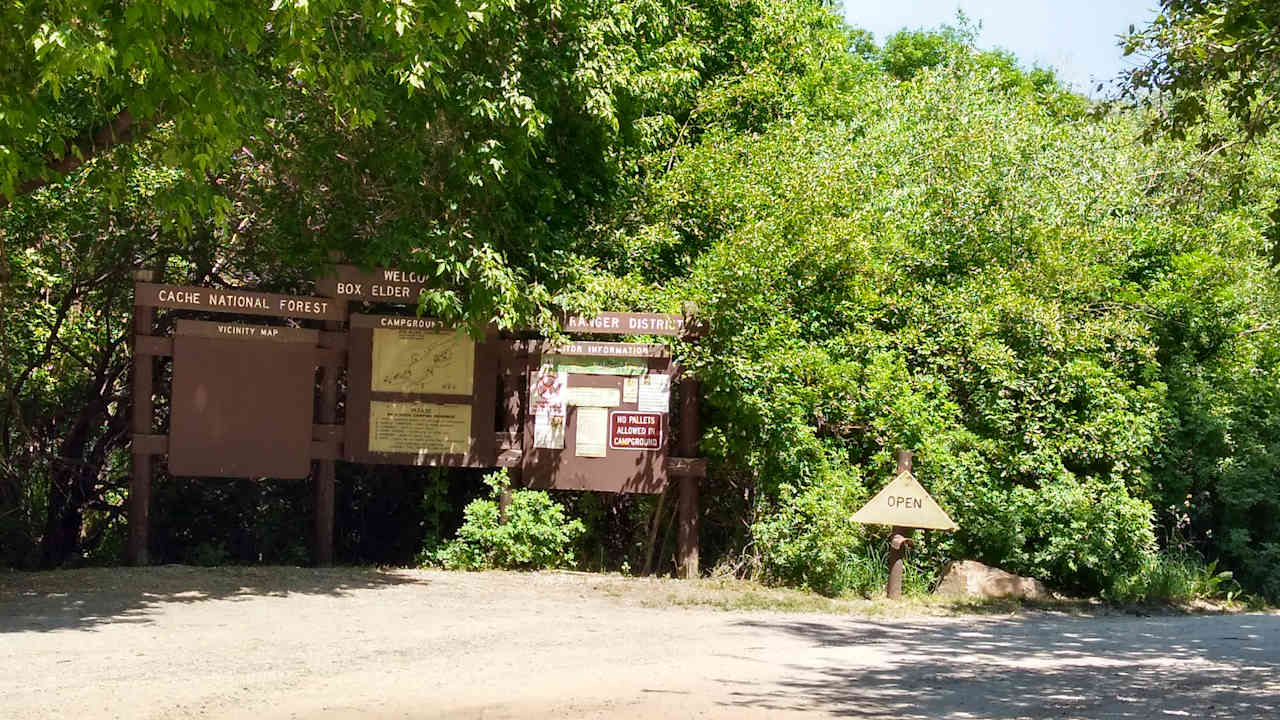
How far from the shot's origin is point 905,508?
11.4 m

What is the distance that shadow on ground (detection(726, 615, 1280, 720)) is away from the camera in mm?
7105

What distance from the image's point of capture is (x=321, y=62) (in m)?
9.66

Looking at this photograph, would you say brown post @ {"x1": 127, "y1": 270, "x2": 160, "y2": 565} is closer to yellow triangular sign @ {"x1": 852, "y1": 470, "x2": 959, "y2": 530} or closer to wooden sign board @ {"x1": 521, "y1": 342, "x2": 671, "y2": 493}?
wooden sign board @ {"x1": 521, "y1": 342, "x2": 671, "y2": 493}

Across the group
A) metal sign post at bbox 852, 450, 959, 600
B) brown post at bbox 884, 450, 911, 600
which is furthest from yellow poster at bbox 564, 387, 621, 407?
brown post at bbox 884, 450, 911, 600

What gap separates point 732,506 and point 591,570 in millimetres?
1586

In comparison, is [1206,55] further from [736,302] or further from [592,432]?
[592,432]

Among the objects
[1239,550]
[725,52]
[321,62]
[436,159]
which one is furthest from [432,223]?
[1239,550]

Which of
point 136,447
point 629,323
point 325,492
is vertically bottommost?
point 325,492

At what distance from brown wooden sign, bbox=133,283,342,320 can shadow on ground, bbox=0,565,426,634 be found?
2.51 meters

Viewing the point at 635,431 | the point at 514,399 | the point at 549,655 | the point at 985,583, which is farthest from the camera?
the point at 514,399

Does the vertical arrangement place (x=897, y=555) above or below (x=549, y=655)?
above

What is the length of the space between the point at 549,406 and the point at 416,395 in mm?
1359

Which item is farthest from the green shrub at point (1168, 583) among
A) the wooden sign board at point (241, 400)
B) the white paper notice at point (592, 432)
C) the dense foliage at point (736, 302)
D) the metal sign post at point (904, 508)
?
the wooden sign board at point (241, 400)

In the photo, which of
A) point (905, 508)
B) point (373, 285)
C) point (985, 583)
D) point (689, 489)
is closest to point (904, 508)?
point (905, 508)
